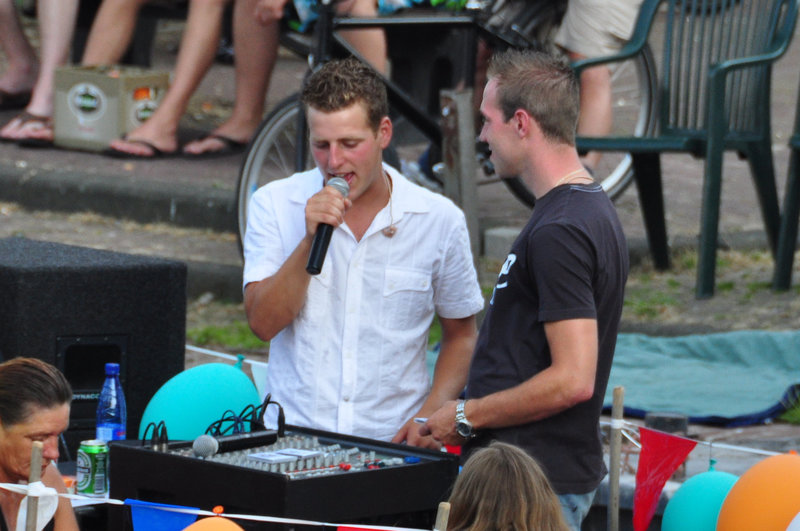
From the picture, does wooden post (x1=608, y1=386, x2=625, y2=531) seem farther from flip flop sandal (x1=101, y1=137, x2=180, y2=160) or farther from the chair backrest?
flip flop sandal (x1=101, y1=137, x2=180, y2=160)

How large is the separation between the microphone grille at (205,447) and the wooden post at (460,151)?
10.5 feet

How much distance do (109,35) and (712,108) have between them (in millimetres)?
4260

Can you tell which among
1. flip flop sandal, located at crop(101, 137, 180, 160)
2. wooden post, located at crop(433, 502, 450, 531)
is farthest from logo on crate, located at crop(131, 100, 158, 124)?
wooden post, located at crop(433, 502, 450, 531)

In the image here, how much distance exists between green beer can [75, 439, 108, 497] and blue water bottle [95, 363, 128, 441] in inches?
14.8

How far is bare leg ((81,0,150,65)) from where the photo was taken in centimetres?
901

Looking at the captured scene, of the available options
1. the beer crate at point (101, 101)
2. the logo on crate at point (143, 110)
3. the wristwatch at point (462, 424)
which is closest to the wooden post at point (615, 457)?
the wristwatch at point (462, 424)

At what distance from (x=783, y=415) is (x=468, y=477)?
2883 millimetres

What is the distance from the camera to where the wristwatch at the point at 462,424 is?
3191 mm

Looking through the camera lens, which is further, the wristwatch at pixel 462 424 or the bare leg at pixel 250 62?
the bare leg at pixel 250 62

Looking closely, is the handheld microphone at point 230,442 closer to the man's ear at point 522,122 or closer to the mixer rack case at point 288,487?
the mixer rack case at point 288,487

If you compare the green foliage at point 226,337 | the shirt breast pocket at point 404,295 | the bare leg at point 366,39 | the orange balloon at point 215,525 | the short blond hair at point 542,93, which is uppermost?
the bare leg at point 366,39

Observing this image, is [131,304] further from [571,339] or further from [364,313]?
[571,339]

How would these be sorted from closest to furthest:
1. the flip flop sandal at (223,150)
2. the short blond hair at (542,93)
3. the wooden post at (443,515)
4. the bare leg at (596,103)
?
the wooden post at (443,515), the short blond hair at (542,93), the bare leg at (596,103), the flip flop sandal at (223,150)

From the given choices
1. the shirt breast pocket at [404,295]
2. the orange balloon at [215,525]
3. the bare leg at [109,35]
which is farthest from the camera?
the bare leg at [109,35]
